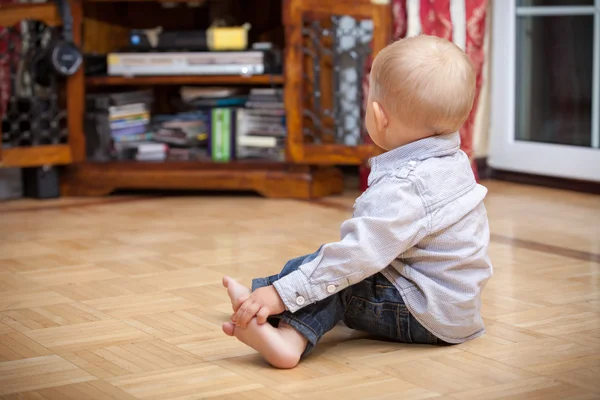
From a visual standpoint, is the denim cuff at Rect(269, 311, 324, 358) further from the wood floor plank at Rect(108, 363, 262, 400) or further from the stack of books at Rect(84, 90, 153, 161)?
the stack of books at Rect(84, 90, 153, 161)

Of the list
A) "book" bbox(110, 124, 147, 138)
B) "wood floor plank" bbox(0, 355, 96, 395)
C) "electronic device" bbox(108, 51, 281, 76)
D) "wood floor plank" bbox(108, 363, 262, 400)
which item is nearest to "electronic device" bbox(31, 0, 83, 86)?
"electronic device" bbox(108, 51, 281, 76)

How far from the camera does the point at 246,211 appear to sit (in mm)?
2551

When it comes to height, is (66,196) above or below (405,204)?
below

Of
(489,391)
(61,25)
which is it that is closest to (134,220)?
(61,25)

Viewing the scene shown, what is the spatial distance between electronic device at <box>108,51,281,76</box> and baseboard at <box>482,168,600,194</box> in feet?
2.84

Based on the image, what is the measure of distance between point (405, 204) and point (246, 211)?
1.35 metres

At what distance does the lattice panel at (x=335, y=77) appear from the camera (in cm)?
271

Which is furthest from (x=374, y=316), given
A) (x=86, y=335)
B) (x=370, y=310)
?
(x=86, y=335)

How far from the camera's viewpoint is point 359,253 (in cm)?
122

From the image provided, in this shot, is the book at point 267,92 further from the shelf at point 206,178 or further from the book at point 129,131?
the book at point 129,131

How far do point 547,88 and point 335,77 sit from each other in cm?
76

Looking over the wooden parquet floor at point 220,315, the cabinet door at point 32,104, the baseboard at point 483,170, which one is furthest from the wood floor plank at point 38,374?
the baseboard at point 483,170

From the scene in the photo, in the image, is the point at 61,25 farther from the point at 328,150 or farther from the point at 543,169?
the point at 543,169

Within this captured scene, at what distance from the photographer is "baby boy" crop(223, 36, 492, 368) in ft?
4.03
